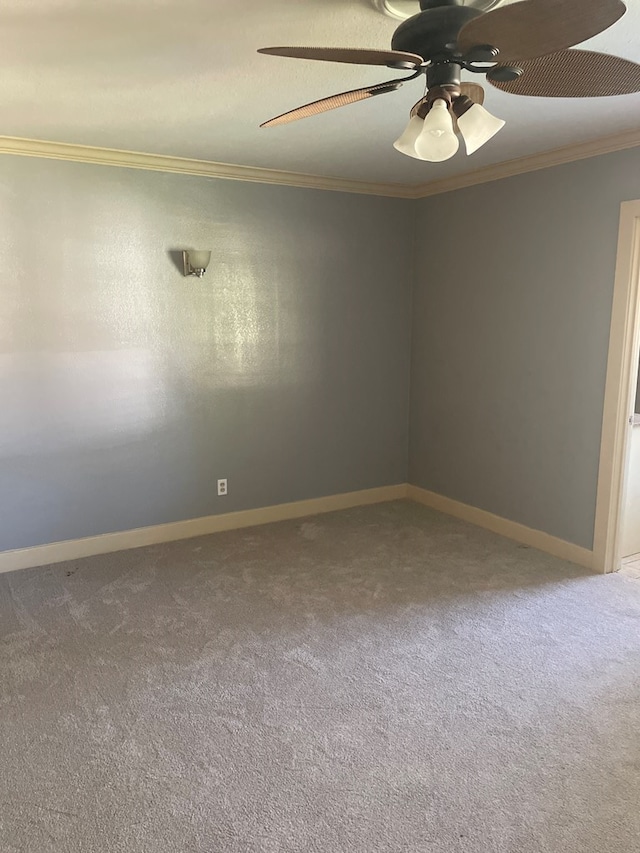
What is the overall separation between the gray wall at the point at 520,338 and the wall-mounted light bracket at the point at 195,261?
1.74 meters

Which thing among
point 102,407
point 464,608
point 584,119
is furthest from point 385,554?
point 584,119

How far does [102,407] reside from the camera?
3.83 meters

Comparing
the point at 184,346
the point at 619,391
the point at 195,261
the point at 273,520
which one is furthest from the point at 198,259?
the point at 619,391

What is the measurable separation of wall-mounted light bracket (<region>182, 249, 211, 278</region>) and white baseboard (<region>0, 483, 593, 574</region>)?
1621mm

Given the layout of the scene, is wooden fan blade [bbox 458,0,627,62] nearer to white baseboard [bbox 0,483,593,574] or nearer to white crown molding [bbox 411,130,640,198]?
white crown molding [bbox 411,130,640,198]

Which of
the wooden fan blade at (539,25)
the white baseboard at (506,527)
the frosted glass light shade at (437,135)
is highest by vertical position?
the wooden fan blade at (539,25)

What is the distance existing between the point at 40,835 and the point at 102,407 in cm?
243

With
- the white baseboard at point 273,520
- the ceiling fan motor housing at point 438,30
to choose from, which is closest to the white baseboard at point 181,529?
the white baseboard at point 273,520

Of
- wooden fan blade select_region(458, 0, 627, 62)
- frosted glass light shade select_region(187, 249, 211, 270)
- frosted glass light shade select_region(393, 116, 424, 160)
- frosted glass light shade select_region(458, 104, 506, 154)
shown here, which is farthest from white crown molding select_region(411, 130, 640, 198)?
wooden fan blade select_region(458, 0, 627, 62)

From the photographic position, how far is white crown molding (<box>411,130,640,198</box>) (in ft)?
10.9

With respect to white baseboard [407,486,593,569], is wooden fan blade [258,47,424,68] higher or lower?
higher

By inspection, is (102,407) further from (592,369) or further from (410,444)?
(592,369)

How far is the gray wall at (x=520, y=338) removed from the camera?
357 cm

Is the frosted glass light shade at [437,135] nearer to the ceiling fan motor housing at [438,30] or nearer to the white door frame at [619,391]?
the ceiling fan motor housing at [438,30]
